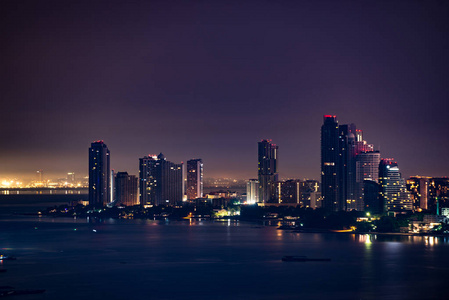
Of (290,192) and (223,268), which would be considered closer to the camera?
(223,268)

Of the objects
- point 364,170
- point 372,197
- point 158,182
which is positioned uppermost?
point 364,170

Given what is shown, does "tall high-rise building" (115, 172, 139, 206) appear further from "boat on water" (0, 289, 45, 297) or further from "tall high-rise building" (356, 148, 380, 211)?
"boat on water" (0, 289, 45, 297)

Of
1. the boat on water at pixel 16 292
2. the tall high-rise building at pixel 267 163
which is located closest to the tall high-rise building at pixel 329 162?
the tall high-rise building at pixel 267 163

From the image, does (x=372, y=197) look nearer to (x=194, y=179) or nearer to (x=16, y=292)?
(x=194, y=179)

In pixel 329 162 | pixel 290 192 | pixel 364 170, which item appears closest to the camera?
pixel 364 170

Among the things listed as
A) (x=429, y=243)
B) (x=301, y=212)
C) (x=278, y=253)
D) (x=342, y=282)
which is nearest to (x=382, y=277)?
(x=342, y=282)

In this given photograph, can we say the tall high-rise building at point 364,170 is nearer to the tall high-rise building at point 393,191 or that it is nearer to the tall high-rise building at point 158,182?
the tall high-rise building at point 393,191

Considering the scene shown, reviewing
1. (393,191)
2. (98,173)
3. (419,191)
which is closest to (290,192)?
(419,191)
